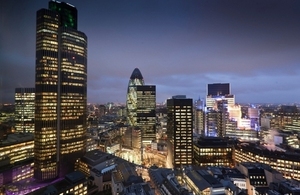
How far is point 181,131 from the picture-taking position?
2367 cm

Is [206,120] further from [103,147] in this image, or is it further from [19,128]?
[19,128]

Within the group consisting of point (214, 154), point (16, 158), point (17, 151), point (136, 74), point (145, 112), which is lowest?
point (214, 154)

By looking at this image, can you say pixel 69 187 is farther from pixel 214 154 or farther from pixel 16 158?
pixel 214 154

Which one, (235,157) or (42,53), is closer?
(42,53)

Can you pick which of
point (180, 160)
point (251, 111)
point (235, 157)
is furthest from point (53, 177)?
point (251, 111)

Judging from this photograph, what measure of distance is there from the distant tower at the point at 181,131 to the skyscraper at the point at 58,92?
1013cm

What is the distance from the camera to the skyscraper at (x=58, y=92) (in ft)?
60.0

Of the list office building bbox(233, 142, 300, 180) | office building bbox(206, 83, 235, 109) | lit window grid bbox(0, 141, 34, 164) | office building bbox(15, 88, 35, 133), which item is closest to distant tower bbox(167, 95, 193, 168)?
office building bbox(233, 142, 300, 180)

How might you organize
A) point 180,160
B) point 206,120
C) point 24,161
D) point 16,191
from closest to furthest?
Result: 1. point 16,191
2. point 24,161
3. point 180,160
4. point 206,120

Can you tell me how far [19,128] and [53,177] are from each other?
585 inches

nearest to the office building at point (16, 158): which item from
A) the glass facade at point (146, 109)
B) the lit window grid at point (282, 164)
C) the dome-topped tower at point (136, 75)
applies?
the lit window grid at point (282, 164)

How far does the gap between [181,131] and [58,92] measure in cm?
1379

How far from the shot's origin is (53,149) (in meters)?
18.8

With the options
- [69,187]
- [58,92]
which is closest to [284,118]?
[58,92]
